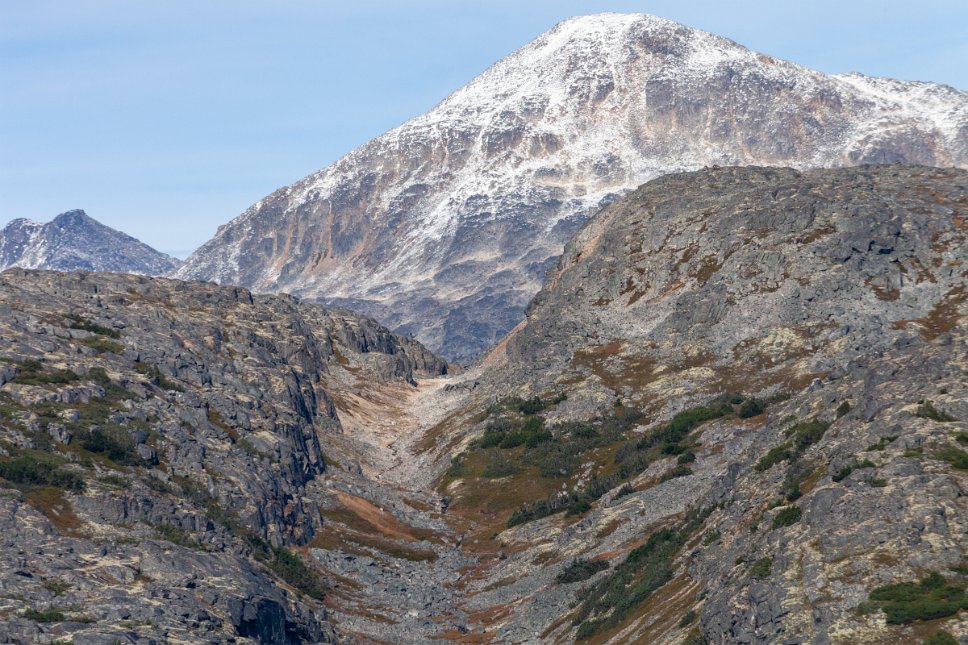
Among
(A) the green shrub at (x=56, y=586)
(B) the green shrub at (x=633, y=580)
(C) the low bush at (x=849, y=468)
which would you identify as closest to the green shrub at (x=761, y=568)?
(C) the low bush at (x=849, y=468)

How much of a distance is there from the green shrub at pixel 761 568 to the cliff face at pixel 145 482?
3835 cm

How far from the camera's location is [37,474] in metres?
103

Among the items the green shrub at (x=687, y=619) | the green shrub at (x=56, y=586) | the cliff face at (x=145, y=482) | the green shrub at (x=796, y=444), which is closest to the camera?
the green shrub at (x=687, y=619)

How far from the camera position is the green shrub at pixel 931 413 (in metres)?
67.6

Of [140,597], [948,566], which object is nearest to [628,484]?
[140,597]

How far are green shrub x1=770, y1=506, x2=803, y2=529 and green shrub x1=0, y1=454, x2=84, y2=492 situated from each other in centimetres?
6687

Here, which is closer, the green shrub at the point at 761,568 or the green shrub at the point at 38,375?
the green shrub at the point at 761,568

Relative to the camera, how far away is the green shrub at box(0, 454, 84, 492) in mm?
101438

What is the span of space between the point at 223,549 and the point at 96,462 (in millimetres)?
21751

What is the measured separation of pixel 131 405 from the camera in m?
145

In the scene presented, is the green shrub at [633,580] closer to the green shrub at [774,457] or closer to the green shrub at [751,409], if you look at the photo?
the green shrub at [774,457]

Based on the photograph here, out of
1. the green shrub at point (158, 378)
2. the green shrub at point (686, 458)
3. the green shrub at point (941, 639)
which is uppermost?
the green shrub at point (158, 378)

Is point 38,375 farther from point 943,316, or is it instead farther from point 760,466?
point 943,316

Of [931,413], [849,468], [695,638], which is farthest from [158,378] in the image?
[931,413]
